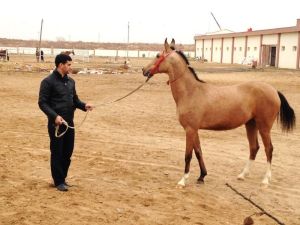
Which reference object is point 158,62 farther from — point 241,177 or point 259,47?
point 259,47

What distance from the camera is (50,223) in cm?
519

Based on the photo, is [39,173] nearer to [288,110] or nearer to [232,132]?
[288,110]

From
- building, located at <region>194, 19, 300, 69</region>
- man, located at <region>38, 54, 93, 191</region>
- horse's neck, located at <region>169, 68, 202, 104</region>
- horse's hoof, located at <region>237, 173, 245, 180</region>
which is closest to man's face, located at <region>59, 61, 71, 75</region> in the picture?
man, located at <region>38, 54, 93, 191</region>

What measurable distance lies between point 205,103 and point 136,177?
178cm

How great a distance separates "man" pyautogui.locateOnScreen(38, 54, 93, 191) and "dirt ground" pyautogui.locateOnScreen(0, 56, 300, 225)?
39 centimetres

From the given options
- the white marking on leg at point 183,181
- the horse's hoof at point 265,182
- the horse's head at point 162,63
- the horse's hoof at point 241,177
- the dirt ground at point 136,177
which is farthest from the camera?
the horse's hoof at point 241,177

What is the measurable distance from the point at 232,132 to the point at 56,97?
7.07m

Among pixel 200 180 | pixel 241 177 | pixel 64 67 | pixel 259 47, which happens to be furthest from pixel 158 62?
pixel 259 47

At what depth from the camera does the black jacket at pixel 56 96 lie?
6184 mm

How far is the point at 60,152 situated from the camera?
645 centimetres

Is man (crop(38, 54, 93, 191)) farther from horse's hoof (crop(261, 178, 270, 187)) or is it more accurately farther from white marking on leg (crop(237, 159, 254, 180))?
horse's hoof (crop(261, 178, 270, 187))

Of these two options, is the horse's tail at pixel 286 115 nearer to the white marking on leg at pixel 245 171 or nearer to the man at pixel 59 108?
the white marking on leg at pixel 245 171

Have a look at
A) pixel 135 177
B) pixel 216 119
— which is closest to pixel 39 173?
pixel 135 177

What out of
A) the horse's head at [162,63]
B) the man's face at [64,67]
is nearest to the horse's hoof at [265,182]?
the horse's head at [162,63]
